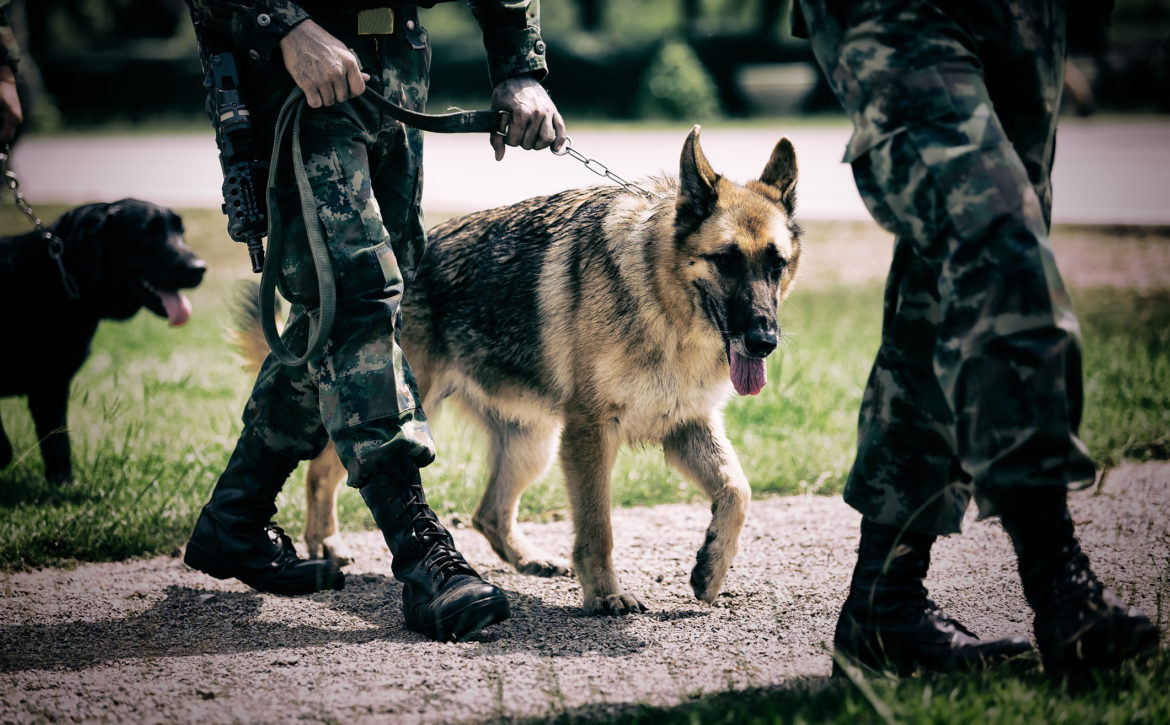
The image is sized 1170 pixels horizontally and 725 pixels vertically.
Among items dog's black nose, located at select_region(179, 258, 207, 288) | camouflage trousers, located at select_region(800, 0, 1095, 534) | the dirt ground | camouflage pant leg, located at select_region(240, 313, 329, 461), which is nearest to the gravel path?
the dirt ground

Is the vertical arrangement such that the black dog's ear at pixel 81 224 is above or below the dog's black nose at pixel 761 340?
above

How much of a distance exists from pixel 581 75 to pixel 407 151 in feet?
69.9

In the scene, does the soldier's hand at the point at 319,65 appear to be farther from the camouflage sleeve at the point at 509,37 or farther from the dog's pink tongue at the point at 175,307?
the dog's pink tongue at the point at 175,307

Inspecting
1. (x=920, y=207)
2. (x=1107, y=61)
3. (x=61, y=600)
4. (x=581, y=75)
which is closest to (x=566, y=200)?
(x=920, y=207)

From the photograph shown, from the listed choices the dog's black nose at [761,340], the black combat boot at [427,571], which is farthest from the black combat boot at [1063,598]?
the black combat boot at [427,571]

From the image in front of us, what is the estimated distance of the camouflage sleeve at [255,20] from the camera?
2854 millimetres

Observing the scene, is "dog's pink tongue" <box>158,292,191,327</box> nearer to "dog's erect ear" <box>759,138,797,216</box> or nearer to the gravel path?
the gravel path

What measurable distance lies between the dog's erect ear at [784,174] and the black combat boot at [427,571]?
5.46 ft

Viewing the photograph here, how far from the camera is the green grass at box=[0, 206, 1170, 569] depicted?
3990mm

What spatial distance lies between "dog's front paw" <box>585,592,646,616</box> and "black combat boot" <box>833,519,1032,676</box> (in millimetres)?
820

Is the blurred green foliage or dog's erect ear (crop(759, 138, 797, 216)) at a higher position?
dog's erect ear (crop(759, 138, 797, 216))

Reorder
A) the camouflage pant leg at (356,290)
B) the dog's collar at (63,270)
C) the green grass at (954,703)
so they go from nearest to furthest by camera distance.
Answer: the green grass at (954,703) < the camouflage pant leg at (356,290) < the dog's collar at (63,270)

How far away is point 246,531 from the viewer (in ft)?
10.6

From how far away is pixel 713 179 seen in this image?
3586 mm
